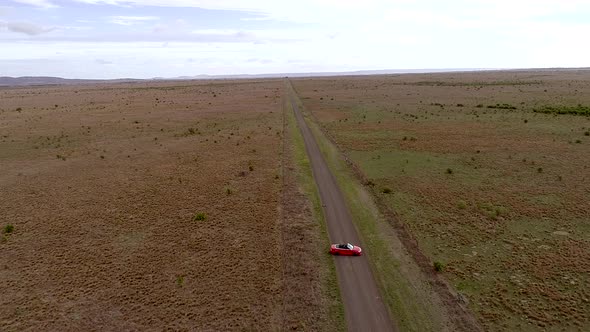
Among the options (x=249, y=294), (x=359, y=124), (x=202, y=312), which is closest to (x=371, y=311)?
(x=249, y=294)

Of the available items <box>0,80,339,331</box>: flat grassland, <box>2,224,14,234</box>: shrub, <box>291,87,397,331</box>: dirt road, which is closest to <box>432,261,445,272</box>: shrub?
<box>291,87,397,331</box>: dirt road

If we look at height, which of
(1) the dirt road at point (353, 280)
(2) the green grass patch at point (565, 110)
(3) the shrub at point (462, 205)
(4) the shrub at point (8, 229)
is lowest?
(1) the dirt road at point (353, 280)

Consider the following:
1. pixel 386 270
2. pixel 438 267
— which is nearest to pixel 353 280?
pixel 386 270

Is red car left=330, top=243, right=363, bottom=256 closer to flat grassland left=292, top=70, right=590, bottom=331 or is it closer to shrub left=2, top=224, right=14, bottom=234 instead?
flat grassland left=292, top=70, right=590, bottom=331

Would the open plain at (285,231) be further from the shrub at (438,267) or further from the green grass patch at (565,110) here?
the green grass patch at (565,110)

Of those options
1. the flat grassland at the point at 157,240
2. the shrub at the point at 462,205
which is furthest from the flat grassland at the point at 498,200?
the flat grassland at the point at 157,240
